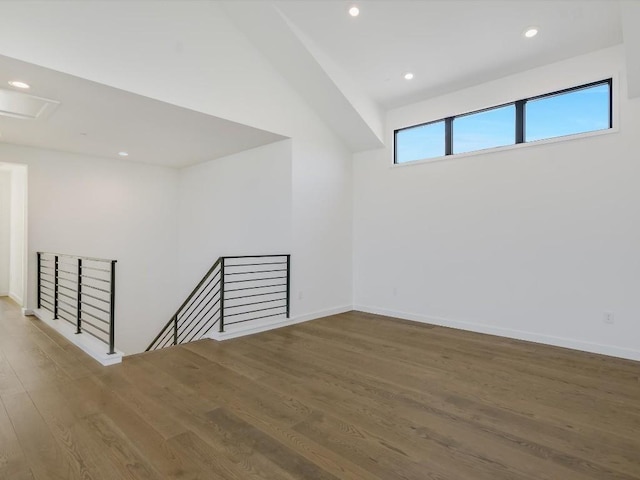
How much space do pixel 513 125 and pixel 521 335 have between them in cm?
261

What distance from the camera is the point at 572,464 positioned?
6.15 feet

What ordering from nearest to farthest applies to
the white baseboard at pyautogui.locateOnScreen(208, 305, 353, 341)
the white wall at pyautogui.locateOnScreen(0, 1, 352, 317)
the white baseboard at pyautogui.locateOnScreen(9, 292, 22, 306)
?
the white wall at pyautogui.locateOnScreen(0, 1, 352, 317) < the white baseboard at pyautogui.locateOnScreen(208, 305, 353, 341) < the white baseboard at pyautogui.locateOnScreen(9, 292, 22, 306)

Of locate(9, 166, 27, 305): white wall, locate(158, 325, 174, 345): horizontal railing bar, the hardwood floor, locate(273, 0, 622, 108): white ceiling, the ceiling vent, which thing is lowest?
locate(158, 325, 174, 345): horizontal railing bar

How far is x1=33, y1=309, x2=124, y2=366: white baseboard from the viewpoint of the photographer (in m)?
3.22

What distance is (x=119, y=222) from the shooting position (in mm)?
6332

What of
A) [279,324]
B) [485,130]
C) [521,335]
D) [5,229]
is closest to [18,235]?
[5,229]

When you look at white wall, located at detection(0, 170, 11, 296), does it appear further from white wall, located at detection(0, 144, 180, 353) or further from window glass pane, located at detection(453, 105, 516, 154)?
window glass pane, located at detection(453, 105, 516, 154)

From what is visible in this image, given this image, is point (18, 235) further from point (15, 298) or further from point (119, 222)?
point (119, 222)

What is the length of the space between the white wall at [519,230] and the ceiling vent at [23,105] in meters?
4.23

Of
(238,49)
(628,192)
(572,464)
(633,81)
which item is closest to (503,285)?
(628,192)

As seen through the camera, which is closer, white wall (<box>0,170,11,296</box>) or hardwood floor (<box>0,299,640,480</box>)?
hardwood floor (<box>0,299,640,480</box>)

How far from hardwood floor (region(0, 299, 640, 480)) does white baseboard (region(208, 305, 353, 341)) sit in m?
0.22

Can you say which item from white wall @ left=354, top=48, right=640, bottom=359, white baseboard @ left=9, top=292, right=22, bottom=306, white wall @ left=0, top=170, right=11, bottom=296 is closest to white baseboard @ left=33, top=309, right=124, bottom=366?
white baseboard @ left=9, top=292, right=22, bottom=306

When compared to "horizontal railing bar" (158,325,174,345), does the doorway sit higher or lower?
higher
